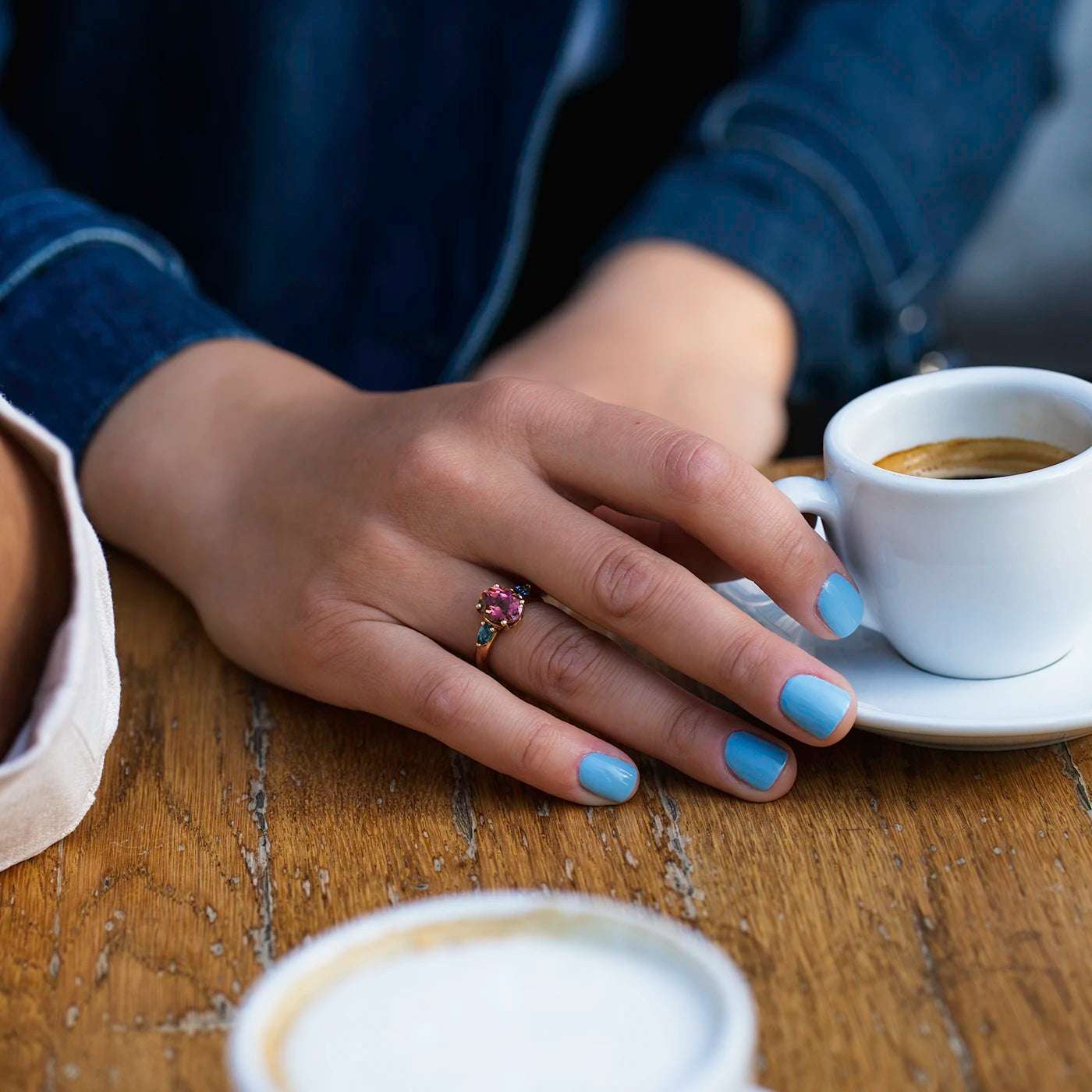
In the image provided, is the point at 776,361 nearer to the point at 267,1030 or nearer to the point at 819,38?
the point at 819,38

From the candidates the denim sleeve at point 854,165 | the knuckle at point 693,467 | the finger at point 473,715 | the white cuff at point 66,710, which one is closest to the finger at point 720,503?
the knuckle at point 693,467

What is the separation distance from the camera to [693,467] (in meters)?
0.57

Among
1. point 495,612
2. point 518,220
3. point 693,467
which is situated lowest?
point 518,220

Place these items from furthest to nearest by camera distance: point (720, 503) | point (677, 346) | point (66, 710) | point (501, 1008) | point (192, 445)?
point (677, 346) < point (192, 445) < point (720, 503) < point (66, 710) < point (501, 1008)

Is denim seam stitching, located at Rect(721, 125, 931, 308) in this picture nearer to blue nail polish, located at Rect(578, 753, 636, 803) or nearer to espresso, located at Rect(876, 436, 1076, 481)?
espresso, located at Rect(876, 436, 1076, 481)

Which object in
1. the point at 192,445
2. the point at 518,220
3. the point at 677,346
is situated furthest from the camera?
the point at 518,220

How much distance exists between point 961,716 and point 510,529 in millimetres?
221

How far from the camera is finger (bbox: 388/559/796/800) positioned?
1.78 ft

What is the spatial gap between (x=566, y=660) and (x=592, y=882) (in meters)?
0.13

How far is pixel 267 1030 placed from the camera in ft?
0.97

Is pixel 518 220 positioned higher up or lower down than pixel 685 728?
lower down

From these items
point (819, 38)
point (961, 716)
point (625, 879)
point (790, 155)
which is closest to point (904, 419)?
point (961, 716)

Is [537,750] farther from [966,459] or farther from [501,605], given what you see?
[966,459]

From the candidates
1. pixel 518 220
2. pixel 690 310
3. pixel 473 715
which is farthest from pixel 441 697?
pixel 518 220
